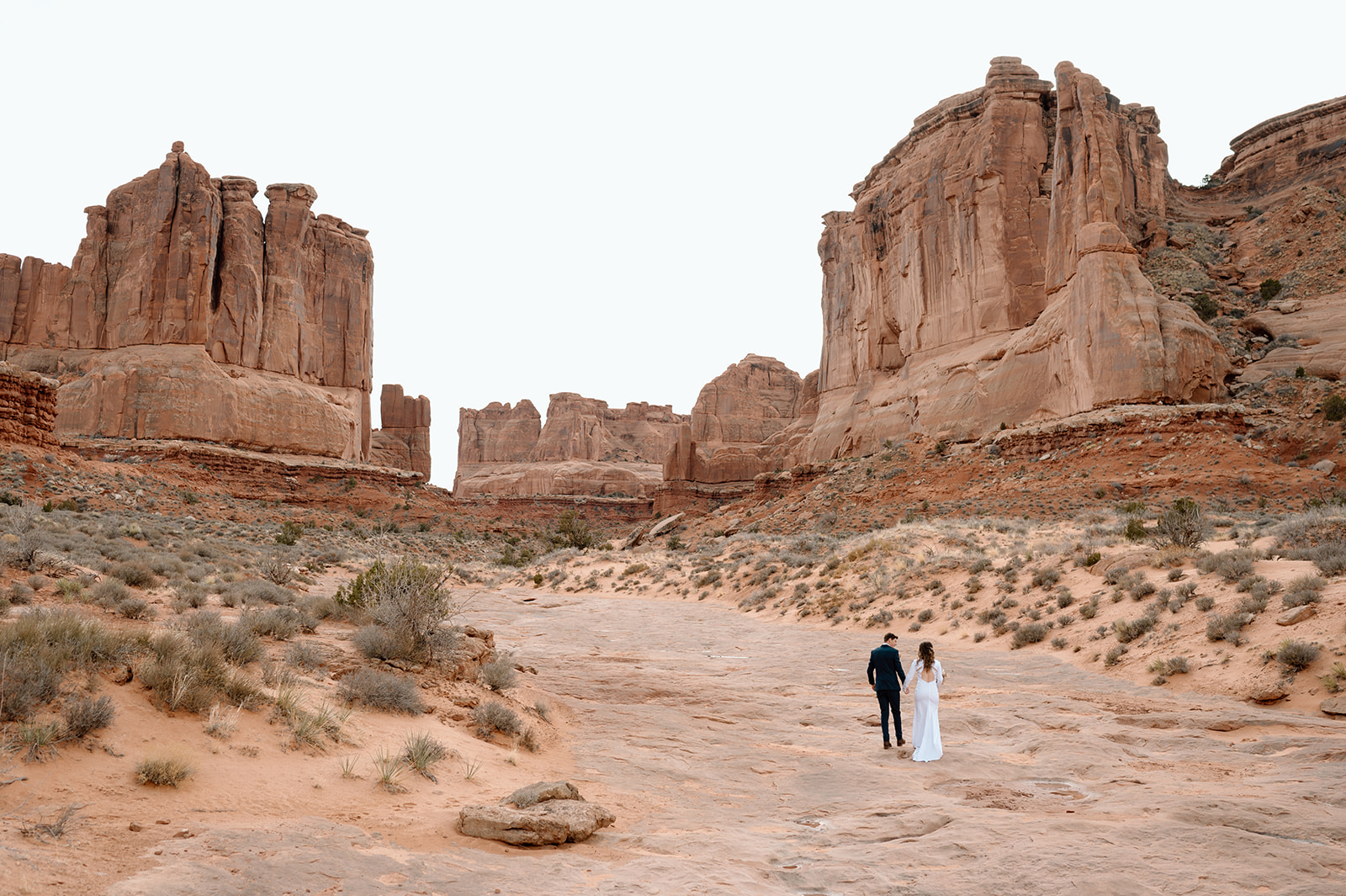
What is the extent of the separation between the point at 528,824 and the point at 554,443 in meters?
97.6

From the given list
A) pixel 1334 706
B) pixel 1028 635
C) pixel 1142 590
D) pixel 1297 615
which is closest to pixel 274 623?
pixel 1334 706

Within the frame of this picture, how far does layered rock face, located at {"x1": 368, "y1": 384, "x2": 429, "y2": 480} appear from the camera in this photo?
74.6m

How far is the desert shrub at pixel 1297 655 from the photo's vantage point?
9953 mm

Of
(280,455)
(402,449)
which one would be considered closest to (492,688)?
(280,455)

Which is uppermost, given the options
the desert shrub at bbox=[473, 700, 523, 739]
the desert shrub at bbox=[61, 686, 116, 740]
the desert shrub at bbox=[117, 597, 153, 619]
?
the desert shrub at bbox=[117, 597, 153, 619]

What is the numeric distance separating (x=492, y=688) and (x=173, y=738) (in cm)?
438

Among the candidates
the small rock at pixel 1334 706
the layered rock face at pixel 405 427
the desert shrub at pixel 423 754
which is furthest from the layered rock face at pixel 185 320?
the small rock at pixel 1334 706

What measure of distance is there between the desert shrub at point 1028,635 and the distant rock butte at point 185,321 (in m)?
42.0

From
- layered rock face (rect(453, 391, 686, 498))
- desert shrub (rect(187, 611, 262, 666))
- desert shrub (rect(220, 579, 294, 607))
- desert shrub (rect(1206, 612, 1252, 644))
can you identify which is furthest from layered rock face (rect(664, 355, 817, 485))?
desert shrub (rect(187, 611, 262, 666))

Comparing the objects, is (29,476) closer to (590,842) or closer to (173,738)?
(173,738)

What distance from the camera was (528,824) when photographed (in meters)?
5.61

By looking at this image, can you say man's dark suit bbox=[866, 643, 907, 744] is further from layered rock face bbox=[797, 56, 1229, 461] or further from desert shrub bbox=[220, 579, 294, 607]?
layered rock face bbox=[797, 56, 1229, 461]

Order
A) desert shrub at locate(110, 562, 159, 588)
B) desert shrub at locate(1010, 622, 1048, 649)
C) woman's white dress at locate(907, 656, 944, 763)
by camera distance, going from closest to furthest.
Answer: woman's white dress at locate(907, 656, 944, 763)
desert shrub at locate(110, 562, 159, 588)
desert shrub at locate(1010, 622, 1048, 649)

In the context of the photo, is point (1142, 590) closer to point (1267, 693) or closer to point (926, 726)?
point (1267, 693)
